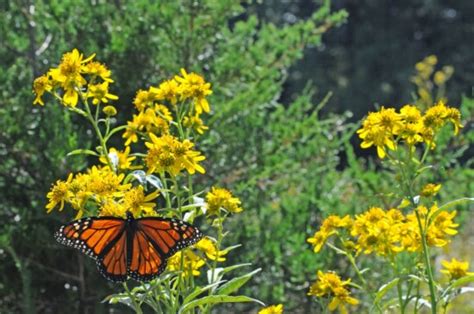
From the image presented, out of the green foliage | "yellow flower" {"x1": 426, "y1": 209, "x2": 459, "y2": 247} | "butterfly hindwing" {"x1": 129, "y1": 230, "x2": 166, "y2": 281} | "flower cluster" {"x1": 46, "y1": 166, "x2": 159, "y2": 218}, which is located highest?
the green foliage

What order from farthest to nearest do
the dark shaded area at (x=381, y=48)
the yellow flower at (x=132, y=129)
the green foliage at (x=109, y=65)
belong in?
the dark shaded area at (x=381, y=48), the green foliage at (x=109, y=65), the yellow flower at (x=132, y=129)

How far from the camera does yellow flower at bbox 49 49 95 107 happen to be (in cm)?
236

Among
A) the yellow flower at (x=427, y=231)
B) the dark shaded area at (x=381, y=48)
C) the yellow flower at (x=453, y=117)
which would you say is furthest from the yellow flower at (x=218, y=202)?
the dark shaded area at (x=381, y=48)

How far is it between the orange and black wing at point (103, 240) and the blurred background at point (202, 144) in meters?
1.44

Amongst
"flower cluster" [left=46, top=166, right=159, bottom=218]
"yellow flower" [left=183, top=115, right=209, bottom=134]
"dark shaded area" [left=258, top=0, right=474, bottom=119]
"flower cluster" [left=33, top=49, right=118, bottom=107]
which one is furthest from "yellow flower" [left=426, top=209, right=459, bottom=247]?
"dark shaded area" [left=258, top=0, right=474, bottom=119]

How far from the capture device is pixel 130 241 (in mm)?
2170

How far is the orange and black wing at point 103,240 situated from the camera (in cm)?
215

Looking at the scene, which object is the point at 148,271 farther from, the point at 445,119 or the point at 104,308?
the point at 104,308

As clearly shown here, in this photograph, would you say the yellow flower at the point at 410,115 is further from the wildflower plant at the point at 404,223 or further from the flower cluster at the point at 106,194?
the flower cluster at the point at 106,194

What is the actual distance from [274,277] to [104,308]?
2.45 ft

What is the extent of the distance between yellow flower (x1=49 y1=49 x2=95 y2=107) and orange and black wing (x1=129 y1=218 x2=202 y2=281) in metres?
0.38

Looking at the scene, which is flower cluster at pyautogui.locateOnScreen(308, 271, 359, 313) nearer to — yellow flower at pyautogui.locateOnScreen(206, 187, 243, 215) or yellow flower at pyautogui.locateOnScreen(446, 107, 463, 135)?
yellow flower at pyautogui.locateOnScreen(206, 187, 243, 215)

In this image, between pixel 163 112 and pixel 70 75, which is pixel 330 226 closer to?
pixel 163 112

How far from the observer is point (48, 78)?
2449 mm
